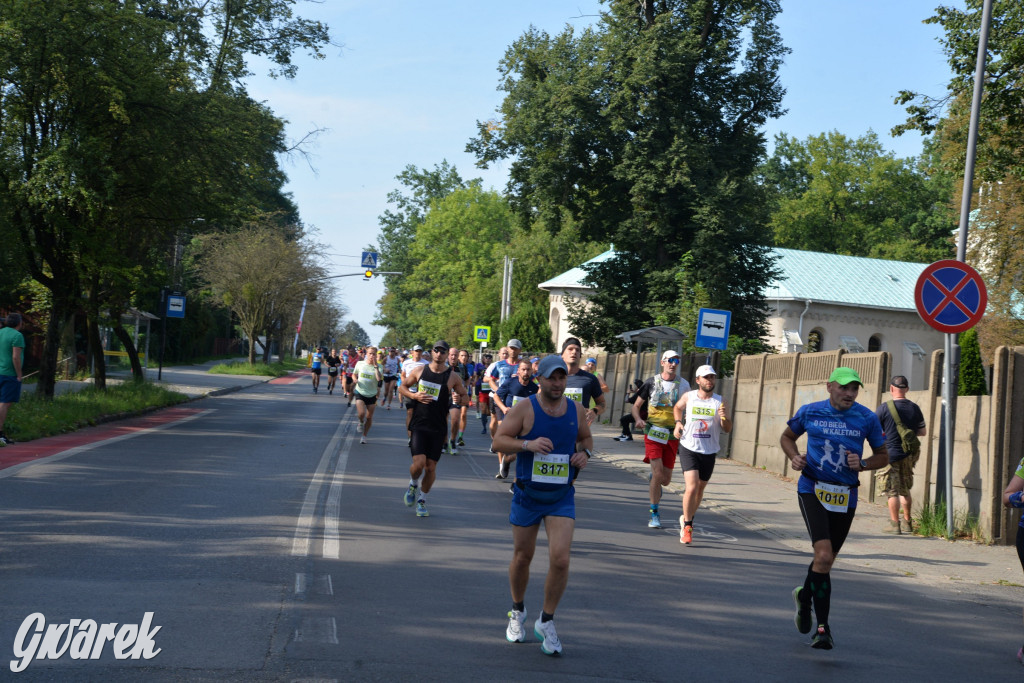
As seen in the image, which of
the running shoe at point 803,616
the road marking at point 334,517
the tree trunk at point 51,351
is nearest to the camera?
the running shoe at point 803,616

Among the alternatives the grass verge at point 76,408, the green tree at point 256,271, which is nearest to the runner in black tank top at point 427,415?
the grass verge at point 76,408

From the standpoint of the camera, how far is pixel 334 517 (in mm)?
10477

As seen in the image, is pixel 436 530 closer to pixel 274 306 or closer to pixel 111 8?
pixel 111 8

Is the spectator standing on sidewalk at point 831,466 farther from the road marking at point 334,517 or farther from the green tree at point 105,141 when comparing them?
the green tree at point 105,141

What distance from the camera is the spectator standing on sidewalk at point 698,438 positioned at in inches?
416

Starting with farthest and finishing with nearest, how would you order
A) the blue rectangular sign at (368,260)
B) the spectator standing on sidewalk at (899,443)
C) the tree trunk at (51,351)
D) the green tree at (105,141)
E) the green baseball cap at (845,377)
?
the blue rectangular sign at (368,260) → the tree trunk at (51,351) → the green tree at (105,141) → the spectator standing on sidewalk at (899,443) → the green baseball cap at (845,377)

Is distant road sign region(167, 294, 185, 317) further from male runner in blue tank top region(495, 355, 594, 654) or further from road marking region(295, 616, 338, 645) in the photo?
male runner in blue tank top region(495, 355, 594, 654)

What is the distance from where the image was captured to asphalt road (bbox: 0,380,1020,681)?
18.9 feet

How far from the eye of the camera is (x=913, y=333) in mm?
58688

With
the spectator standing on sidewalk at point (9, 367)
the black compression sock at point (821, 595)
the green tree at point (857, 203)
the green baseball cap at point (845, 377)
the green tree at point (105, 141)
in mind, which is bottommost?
the black compression sock at point (821, 595)

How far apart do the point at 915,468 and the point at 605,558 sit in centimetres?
604

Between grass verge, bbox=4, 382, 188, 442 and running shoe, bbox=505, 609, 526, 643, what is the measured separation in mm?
12218

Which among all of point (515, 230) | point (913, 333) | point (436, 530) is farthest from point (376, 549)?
point (515, 230)

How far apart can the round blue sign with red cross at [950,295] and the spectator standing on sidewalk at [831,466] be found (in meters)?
5.25
